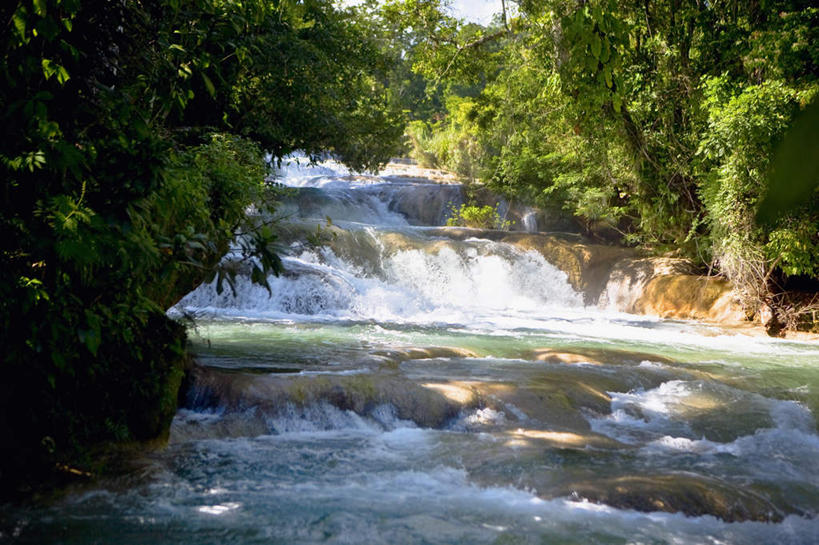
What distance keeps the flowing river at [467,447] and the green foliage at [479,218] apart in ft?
35.7

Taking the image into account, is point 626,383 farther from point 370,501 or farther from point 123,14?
point 123,14

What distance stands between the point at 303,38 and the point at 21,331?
1105 cm

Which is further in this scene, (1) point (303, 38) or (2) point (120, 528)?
(1) point (303, 38)

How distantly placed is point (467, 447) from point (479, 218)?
16.7 metres

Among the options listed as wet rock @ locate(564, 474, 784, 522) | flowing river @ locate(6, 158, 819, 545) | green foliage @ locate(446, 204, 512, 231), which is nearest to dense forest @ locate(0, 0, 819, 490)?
flowing river @ locate(6, 158, 819, 545)

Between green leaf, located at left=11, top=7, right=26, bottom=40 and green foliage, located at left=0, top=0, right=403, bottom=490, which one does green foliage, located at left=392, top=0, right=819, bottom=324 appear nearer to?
green foliage, located at left=0, top=0, right=403, bottom=490

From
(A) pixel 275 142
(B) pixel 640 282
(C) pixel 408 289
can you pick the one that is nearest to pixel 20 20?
(A) pixel 275 142

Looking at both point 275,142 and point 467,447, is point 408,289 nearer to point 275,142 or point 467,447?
point 275,142

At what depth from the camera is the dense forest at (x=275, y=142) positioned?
267 cm

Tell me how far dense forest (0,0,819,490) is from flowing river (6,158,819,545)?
2.33ft

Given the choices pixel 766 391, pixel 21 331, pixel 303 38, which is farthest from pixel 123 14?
pixel 303 38

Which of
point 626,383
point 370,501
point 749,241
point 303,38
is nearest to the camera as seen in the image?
point 370,501

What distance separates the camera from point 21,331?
3062 millimetres

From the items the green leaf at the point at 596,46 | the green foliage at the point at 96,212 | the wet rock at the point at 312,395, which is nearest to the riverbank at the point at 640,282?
the wet rock at the point at 312,395
